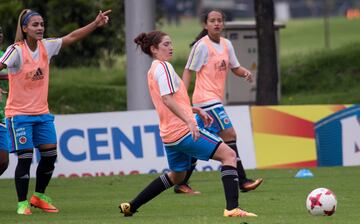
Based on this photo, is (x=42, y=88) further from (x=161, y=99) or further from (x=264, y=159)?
(x=264, y=159)

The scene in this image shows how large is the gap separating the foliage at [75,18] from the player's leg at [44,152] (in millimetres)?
16111

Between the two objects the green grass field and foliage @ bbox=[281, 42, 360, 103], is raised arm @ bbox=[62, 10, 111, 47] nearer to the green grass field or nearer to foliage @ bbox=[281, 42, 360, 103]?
the green grass field

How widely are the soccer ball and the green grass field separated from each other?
9 cm

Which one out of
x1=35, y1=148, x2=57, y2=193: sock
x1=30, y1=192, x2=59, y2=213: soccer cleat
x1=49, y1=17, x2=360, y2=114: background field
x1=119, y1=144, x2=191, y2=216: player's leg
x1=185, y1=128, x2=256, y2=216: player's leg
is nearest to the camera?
x1=185, y1=128, x2=256, y2=216: player's leg

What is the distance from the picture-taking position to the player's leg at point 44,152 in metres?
11.1

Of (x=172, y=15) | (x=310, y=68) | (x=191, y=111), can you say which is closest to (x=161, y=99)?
(x=191, y=111)

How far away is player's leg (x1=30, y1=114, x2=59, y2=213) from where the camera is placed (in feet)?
36.4

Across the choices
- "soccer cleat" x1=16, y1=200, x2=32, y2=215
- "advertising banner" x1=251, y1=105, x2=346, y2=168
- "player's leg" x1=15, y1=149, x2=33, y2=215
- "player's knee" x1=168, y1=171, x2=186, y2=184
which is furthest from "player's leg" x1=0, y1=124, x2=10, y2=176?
"advertising banner" x1=251, y1=105, x2=346, y2=168

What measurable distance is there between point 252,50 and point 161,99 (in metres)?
15.5

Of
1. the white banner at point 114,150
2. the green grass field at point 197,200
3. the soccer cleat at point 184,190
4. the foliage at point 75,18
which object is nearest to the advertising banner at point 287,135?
the green grass field at point 197,200

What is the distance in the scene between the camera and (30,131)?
36.0 ft

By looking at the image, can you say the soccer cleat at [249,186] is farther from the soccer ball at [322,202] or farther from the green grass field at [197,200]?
the soccer ball at [322,202]

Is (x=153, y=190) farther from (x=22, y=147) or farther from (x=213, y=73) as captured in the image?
(x=213, y=73)

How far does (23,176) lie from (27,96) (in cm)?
82
